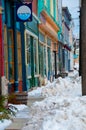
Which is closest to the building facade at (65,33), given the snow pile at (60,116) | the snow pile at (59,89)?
the snow pile at (59,89)

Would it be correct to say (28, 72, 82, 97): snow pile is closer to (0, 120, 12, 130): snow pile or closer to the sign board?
the sign board

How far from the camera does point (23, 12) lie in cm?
1742

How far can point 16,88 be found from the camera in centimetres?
1756

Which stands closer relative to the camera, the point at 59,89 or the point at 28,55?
the point at 59,89

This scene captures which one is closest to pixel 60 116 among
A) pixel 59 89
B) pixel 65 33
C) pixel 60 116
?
pixel 60 116

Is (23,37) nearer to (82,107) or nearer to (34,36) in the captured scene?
(34,36)

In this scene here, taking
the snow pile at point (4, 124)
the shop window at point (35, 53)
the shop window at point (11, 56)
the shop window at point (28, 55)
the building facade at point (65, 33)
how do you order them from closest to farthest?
the snow pile at point (4, 124) < the shop window at point (11, 56) < the shop window at point (28, 55) < the shop window at point (35, 53) < the building facade at point (65, 33)

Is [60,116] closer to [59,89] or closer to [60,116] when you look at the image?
[60,116]

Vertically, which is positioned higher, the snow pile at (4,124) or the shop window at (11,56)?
the shop window at (11,56)

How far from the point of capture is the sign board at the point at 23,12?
17.3m

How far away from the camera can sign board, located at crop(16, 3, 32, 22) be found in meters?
17.3

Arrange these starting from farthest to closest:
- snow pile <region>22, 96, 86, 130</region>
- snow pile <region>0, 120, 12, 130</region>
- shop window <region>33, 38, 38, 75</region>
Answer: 1. shop window <region>33, 38, 38, 75</region>
2. snow pile <region>0, 120, 12, 130</region>
3. snow pile <region>22, 96, 86, 130</region>

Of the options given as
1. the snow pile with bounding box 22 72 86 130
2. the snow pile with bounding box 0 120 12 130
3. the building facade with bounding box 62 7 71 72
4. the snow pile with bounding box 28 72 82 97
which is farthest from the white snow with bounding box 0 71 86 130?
the building facade with bounding box 62 7 71 72

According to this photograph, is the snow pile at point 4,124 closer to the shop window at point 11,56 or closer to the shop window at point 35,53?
the shop window at point 11,56
